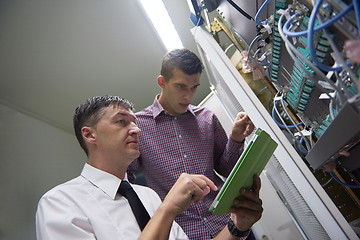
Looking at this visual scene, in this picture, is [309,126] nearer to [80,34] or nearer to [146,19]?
[146,19]

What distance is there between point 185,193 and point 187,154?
2.07 ft

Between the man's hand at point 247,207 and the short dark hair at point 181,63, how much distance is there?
83cm

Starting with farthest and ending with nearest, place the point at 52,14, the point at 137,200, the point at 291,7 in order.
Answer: the point at 52,14, the point at 137,200, the point at 291,7

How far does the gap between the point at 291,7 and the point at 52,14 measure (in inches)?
74.9

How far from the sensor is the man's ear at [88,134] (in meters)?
1.15

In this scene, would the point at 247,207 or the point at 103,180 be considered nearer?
the point at 247,207

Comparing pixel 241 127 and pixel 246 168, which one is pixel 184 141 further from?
pixel 246 168

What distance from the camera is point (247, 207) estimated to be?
903 millimetres

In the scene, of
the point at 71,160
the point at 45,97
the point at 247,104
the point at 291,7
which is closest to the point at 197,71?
the point at 247,104

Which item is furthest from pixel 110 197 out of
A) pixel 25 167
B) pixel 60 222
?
pixel 25 167

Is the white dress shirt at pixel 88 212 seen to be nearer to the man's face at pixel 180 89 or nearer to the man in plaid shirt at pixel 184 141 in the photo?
the man in plaid shirt at pixel 184 141

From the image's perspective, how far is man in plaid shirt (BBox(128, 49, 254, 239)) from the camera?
1.30m

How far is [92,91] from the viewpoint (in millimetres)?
2924

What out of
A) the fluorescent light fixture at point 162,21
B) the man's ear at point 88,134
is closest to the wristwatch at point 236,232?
the man's ear at point 88,134
